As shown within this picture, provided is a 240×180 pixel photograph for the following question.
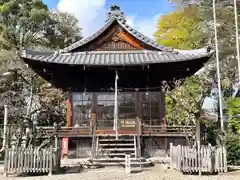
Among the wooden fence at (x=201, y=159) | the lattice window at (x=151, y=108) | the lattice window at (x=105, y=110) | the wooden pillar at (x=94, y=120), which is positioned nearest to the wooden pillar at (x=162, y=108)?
the lattice window at (x=151, y=108)

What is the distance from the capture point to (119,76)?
1730 cm

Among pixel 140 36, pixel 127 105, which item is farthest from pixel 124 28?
pixel 127 105

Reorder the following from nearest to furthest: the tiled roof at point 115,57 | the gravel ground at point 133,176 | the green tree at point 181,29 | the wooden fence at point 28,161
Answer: the gravel ground at point 133,176, the wooden fence at point 28,161, the tiled roof at point 115,57, the green tree at point 181,29

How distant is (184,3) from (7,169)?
67.7 ft

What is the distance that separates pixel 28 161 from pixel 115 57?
8133 millimetres

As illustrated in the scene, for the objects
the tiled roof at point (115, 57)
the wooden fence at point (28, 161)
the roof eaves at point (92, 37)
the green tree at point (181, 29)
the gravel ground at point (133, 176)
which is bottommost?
the gravel ground at point (133, 176)

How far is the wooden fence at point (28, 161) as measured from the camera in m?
11.2

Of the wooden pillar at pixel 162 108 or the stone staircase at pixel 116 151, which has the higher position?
the wooden pillar at pixel 162 108

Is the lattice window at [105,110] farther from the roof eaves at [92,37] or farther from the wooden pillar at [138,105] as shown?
the roof eaves at [92,37]

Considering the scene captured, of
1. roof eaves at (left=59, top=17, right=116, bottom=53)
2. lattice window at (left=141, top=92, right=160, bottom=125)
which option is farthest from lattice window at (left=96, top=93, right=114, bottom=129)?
roof eaves at (left=59, top=17, right=116, bottom=53)

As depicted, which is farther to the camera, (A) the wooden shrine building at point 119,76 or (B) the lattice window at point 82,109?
(B) the lattice window at point 82,109

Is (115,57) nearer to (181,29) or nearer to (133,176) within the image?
(133,176)

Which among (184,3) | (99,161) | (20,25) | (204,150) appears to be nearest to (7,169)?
(99,161)

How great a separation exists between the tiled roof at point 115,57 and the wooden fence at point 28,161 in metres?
5.64
